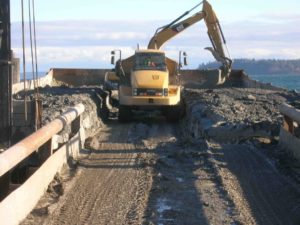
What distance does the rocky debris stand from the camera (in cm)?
1647

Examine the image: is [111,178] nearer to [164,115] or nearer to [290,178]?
[290,178]

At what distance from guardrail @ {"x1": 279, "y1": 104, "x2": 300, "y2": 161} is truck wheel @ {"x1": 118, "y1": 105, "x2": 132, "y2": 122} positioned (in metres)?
9.94

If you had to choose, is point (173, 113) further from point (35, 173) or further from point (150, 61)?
point (35, 173)

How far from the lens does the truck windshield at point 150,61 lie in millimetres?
23828

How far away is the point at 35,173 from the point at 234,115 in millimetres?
12422

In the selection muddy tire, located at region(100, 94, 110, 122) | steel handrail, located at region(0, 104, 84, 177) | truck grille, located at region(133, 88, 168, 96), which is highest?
steel handrail, located at region(0, 104, 84, 177)

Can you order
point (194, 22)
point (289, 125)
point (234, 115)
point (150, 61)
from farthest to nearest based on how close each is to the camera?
point (194, 22)
point (150, 61)
point (234, 115)
point (289, 125)

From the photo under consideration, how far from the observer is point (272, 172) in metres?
11.4

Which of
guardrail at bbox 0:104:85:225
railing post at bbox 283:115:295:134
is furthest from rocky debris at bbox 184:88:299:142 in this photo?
guardrail at bbox 0:104:85:225

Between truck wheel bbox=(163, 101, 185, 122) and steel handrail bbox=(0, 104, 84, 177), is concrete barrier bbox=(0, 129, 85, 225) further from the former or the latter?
truck wheel bbox=(163, 101, 185, 122)

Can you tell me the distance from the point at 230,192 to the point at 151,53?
1509 centimetres

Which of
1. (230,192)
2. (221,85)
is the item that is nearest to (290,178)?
(230,192)

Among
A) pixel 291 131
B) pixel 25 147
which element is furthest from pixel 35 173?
pixel 291 131

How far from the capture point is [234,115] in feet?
66.6
